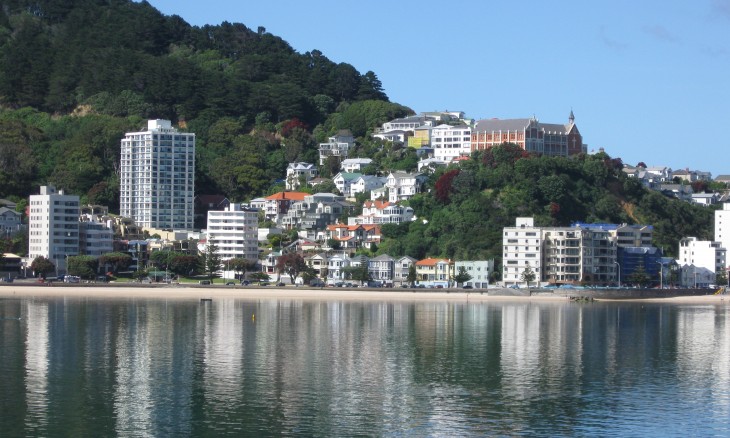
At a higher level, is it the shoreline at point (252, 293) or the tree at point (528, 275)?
the tree at point (528, 275)

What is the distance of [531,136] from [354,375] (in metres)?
72.5

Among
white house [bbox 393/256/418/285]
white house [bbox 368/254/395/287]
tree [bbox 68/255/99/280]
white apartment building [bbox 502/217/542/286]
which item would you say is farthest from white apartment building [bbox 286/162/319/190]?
white apartment building [bbox 502/217/542/286]

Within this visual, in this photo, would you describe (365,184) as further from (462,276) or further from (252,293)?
(252,293)

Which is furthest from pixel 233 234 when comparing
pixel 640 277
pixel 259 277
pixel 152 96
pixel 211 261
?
pixel 152 96

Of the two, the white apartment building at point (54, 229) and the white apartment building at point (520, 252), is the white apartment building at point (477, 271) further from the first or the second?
the white apartment building at point (54, 229)

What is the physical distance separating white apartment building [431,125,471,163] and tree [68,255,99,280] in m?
38.4

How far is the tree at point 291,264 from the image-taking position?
309 ft

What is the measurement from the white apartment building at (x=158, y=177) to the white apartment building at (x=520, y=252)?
33618mm

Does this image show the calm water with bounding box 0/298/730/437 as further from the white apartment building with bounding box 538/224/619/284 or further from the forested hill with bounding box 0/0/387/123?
the forested hill with bounding box 0/0/387/123

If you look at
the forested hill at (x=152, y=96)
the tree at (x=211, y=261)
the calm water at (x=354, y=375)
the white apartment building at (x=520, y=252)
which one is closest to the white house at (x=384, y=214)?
the white apartment building at (x=520, y=252)

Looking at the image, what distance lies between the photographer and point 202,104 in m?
132

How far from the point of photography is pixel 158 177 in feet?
361

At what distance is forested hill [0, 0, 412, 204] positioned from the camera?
116 m

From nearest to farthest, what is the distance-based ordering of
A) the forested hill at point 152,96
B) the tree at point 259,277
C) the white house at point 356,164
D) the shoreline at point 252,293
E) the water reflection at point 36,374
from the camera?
1. the water reflection at point 36,374
2. the shoreline at point 252,293
3. the tree at point 259,277
4. the forested hill at point 152,96
5. the white house at point 356,164
